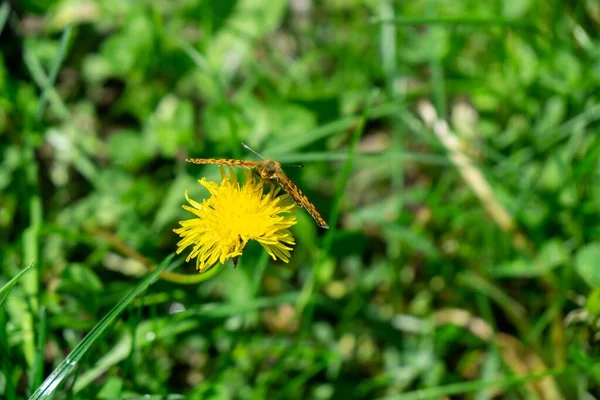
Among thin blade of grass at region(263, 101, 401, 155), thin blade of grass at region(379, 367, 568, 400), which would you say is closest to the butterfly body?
thin blade of grass at region(263, 101, 401, 155)

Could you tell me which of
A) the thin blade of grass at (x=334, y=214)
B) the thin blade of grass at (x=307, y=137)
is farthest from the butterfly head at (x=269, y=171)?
the thin blade of grass at (x=307, y=137)

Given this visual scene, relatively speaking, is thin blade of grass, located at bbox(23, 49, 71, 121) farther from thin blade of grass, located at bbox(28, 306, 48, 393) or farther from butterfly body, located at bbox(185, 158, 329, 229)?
butterfly body, located at bbox(185, 158, 329, 229)

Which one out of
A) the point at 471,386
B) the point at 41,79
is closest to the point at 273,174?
the point at 471,386

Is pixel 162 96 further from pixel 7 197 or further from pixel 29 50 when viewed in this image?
pixel 7 197

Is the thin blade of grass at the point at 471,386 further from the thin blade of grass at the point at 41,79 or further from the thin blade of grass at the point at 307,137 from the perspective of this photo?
the thin blade of grass at the point at 41,79

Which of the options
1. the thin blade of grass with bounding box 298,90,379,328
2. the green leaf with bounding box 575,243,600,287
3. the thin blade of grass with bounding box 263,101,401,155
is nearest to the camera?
the thin blade of grass with bounding box 298,90,379,328

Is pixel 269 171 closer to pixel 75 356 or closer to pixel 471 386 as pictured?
pixel 75 356
